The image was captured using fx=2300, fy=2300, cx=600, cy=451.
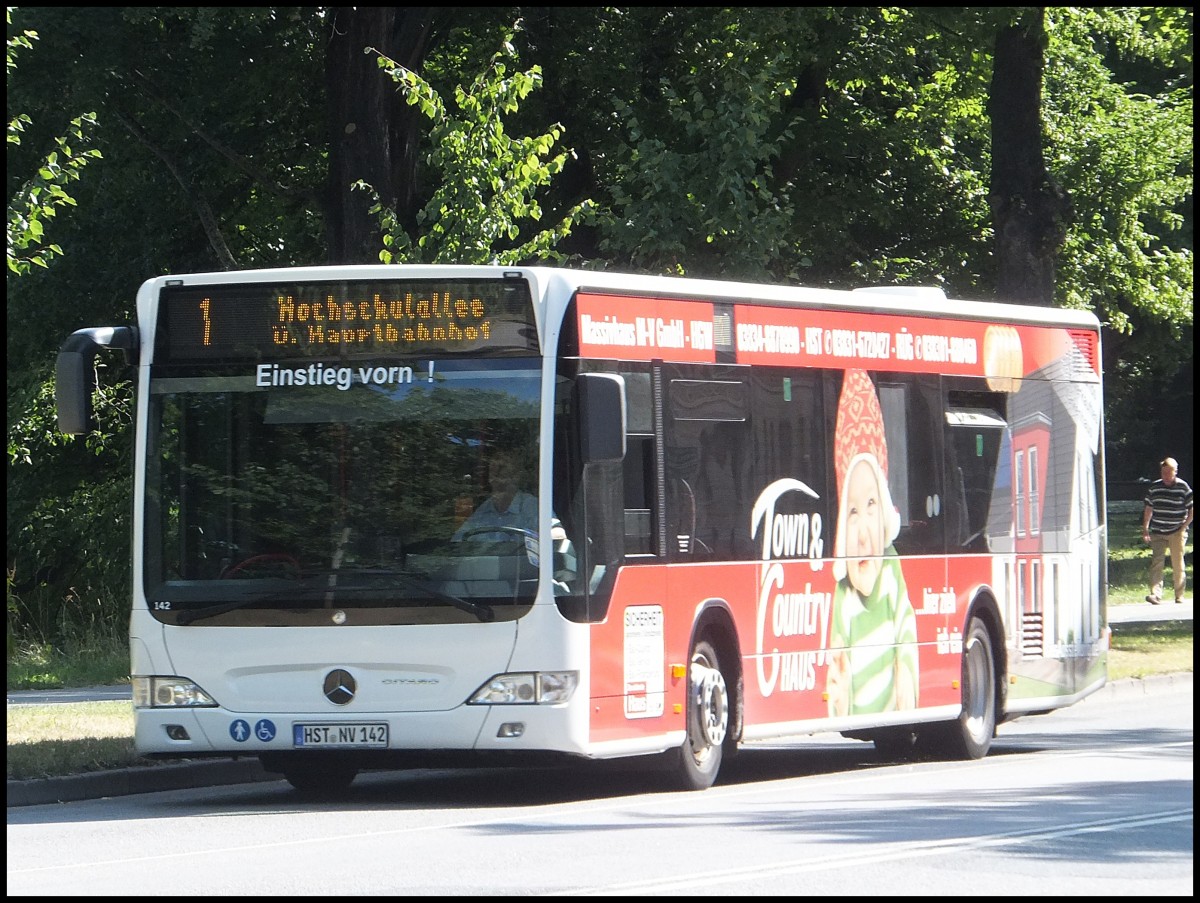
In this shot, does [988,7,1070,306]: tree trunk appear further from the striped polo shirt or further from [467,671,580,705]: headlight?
[467,671,580,705]: headlight

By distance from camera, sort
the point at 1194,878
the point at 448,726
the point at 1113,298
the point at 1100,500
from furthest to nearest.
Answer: the point at 1113,298
the point at 1100,500
the point at 448,726
the point at 1194,878

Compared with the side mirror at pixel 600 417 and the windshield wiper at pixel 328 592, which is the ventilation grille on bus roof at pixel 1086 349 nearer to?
the side mirror at pixel 600 417

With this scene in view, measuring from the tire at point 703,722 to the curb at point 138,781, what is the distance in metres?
3.25

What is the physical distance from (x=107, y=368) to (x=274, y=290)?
1684 centimetres

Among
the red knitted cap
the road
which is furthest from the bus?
the red knitted cap

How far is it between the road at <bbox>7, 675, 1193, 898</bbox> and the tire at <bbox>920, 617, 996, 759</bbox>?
0.45 meters

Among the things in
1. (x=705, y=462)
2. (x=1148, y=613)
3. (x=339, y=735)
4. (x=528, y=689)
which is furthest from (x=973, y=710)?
(x=1148, y=613)

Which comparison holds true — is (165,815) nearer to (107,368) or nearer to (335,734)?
(335,734)

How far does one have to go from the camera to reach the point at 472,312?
12.8 meters

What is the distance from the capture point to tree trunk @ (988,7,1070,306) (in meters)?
23.5

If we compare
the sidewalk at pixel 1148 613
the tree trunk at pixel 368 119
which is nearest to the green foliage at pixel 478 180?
the tree trunk at pixel 368 119

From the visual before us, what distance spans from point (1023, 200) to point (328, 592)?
12823 millimetres

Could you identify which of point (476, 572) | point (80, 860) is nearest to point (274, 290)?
point (476, 572)

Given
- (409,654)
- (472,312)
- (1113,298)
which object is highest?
(1113,298)
